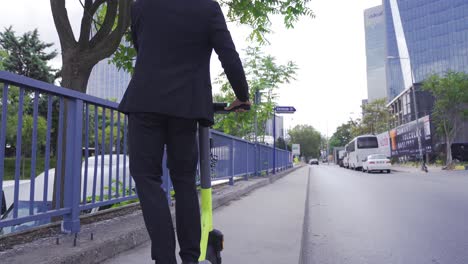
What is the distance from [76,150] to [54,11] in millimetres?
2439

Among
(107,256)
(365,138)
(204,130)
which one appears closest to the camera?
(204,130)

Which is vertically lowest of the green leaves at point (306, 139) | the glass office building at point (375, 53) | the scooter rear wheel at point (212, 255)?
the scooter rear wheel at point (212, 255)

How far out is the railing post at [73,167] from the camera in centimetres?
308

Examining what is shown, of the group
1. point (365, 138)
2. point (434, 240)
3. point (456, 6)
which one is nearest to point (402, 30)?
point (456, 6)

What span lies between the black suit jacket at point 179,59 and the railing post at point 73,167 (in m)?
1.33

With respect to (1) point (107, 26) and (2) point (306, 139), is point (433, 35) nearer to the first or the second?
(2) point (306, 139)

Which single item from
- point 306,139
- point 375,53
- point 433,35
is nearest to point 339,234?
point 433,35

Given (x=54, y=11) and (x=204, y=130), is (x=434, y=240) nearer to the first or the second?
(x=204, y=130)

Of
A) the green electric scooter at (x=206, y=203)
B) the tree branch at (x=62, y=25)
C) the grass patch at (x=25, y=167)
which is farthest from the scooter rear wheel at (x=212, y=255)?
the tree branch at (x=62, y=25)

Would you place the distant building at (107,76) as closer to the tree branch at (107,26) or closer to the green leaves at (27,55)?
the tree branch at (107,26)

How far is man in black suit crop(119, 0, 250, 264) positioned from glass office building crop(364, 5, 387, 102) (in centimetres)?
14736

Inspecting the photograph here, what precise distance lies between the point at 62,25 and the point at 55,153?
224cm

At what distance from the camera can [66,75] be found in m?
4.50

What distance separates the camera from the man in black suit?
189 cm
